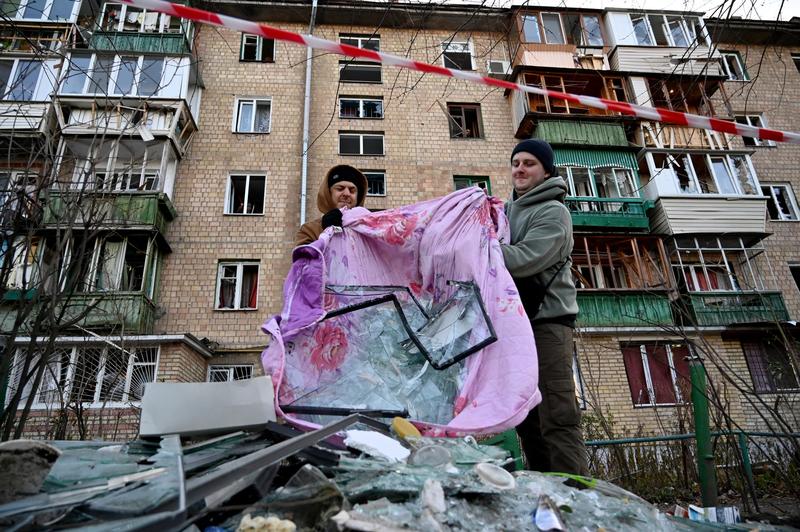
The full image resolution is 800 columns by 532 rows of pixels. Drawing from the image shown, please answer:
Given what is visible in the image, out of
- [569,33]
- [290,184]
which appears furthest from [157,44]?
[569,33]

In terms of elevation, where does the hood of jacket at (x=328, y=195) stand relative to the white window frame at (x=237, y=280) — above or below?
below

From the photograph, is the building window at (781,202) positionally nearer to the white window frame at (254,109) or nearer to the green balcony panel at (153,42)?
the white window frame at (254,109)

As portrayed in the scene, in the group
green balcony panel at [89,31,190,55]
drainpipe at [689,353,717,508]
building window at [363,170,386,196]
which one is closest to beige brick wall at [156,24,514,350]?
building window at [363,170,386,196]

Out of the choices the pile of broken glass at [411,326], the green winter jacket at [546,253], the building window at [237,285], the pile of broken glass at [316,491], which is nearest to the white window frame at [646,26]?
the building window at [237,285]

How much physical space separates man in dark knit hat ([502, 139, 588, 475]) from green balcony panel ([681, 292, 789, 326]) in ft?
41.3

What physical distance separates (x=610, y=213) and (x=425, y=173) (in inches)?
221

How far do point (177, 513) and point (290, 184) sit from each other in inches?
540

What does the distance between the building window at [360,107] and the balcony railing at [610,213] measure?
694 cm

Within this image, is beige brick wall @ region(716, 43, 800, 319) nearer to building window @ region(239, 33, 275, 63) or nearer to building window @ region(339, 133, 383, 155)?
building window @ region(339, 133, 383, 155)

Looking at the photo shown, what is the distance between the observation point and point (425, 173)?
1475 cm

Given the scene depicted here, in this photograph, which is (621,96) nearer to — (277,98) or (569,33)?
(569,33)

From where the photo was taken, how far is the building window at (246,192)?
13.9 metres

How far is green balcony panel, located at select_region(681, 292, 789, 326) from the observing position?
1284cm

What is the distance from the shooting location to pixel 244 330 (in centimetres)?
1234
